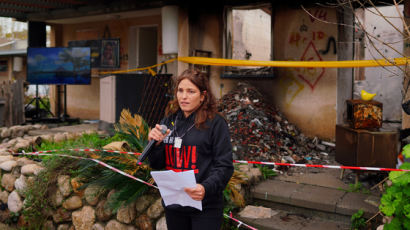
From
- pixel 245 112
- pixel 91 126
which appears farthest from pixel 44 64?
pixel 245 112

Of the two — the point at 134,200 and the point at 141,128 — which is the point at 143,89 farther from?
the point at 134,200

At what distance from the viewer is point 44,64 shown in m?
10.6

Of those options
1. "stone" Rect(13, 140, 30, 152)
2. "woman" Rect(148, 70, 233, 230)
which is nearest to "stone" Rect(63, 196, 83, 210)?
"stone" Rect(13, 140, 30, 152)

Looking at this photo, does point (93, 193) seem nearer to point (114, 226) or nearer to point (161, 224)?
point (114, 226)

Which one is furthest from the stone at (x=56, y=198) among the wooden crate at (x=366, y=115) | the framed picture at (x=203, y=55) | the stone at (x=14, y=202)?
the framed picture at (x=203, y=55)

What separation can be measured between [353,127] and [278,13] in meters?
3.87

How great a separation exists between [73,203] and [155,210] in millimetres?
1248

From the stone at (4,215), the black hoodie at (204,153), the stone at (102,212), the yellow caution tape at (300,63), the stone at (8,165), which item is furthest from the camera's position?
the yellow caution tape at (300,63)

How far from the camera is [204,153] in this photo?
247 centimetres

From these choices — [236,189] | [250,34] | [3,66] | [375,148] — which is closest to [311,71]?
[375,148]

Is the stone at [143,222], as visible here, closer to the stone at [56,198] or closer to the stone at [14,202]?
the stone at [56,198]

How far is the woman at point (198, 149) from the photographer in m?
2.43

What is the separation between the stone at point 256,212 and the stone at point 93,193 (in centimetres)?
169

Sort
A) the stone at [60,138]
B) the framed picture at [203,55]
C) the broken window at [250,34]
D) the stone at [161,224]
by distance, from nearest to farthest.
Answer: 1. the stone at [161,224]
2. the stone at [60,138]
3. the framed picture at [203,55]
4. the broken window at [250,34]
